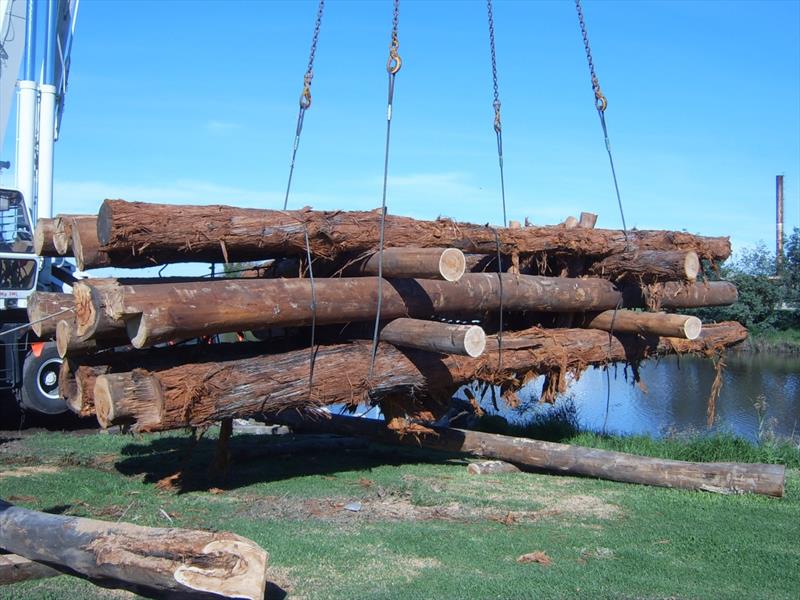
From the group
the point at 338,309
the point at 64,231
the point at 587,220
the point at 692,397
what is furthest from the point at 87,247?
the point at 692,397

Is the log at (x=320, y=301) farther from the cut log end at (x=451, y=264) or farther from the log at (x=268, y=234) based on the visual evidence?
the cut log end at (x=451, y=264)

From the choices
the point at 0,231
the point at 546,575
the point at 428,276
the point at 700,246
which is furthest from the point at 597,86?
the point at 0,231

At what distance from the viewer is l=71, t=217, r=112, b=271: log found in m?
7.23

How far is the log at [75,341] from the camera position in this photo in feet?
25.0

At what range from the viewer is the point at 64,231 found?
769cm

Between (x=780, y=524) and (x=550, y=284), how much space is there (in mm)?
3756

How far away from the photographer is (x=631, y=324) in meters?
10.3

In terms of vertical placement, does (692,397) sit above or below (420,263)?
below

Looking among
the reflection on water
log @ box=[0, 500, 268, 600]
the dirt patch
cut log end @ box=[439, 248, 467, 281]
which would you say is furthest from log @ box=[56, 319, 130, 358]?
the reflection on water

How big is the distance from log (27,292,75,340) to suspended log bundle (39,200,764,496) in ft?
0.18

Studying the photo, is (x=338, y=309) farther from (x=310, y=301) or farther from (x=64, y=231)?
(x=64, y=231)

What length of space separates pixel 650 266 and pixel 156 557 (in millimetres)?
7091

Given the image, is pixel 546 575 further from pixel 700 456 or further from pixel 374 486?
pixel 700 456

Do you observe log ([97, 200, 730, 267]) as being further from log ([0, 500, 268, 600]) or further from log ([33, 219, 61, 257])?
log ([0, 500, 268, 600])
